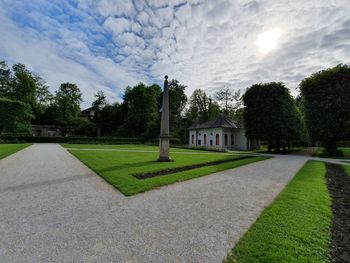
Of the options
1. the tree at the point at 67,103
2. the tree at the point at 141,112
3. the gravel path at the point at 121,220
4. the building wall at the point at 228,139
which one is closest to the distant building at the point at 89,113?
the tree at the point at 67,103

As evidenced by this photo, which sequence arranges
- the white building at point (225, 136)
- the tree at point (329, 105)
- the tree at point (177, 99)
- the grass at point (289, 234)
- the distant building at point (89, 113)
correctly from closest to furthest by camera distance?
the grass at point (289, 234) < the tree at point (329, 105) < the white building at point (225, 136) < the tree at point (177, 99) < the distant building at point (89, 113)

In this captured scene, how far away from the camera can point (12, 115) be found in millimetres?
34031

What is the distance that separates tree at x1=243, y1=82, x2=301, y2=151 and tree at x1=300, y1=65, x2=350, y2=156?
2713 mm

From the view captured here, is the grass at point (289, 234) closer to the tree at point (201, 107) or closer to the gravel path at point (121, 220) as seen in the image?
the gravel path at point (121, 220)

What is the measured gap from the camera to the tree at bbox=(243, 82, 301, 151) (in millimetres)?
22172

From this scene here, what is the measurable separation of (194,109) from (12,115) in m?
35.3

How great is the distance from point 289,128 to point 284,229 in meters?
21.8

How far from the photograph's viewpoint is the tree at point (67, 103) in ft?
179

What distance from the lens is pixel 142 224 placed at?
3.61 m

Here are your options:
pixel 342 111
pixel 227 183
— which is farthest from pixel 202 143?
pixel 227 183

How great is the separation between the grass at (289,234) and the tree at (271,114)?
18579 mm

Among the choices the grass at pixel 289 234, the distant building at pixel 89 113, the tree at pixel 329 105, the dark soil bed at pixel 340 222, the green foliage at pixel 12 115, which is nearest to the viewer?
the grass at pixel 289 234

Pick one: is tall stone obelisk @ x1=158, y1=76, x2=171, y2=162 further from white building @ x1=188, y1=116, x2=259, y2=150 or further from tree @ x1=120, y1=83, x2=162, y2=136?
tree @ x1=120, y1=83, x2=162, y2=136

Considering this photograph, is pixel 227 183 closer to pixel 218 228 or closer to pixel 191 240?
pixel 218 228
